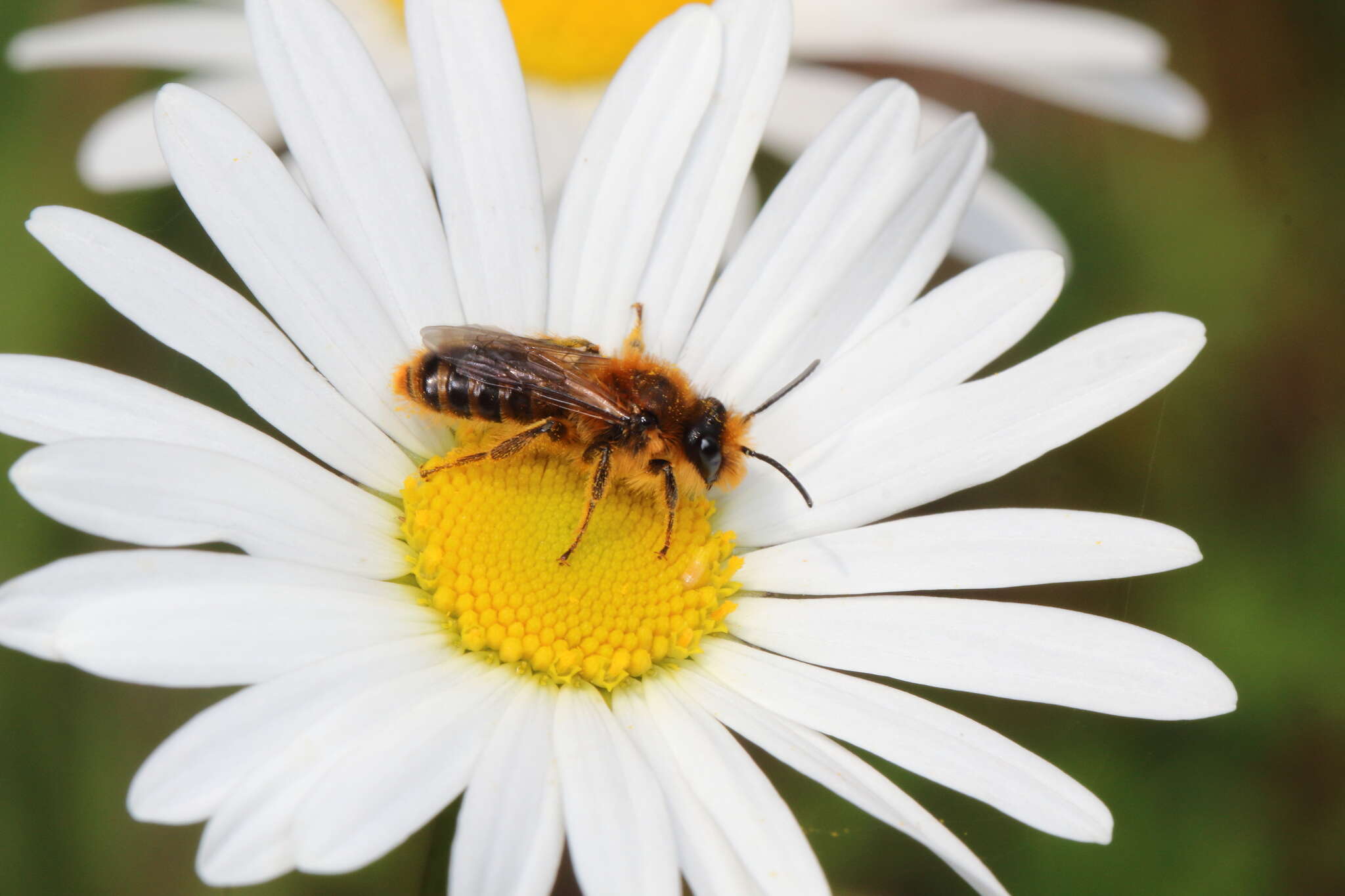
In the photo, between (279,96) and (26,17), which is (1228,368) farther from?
Result: (26,17)

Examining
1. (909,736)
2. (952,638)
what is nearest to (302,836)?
(909,736)

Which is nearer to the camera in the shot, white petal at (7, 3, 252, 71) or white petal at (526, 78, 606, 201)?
white petal at (526, 78, 606, 201)

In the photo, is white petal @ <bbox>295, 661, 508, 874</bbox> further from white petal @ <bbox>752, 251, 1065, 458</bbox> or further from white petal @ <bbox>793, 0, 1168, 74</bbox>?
white petal @ <bbox>793, 0, 1168, 74</bbox>

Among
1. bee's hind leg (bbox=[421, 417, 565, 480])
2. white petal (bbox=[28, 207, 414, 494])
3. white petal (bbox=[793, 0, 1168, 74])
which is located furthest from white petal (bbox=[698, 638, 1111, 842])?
white petal (bbox=[793, 0, 1168, 74])

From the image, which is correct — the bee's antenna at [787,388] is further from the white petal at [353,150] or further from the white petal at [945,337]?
the white petal at [353,150]

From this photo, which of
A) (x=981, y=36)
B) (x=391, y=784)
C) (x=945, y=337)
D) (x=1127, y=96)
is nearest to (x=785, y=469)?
(x=945, y=337)

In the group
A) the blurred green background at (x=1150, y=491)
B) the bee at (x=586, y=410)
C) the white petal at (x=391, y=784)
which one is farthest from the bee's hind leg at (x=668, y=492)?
the blurred green background at (x=1150, y=491)
